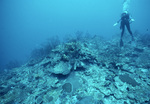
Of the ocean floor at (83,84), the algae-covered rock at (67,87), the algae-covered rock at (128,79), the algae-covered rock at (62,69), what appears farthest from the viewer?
the algae-covered rock at (62,69)

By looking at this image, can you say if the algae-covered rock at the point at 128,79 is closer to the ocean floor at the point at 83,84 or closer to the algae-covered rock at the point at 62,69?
the ocean floor at the point at 83,84

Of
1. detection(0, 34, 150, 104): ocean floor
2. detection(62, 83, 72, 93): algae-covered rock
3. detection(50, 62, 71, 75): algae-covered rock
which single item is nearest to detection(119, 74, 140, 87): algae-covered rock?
detection(0, 34, 150, 104): ocean floor

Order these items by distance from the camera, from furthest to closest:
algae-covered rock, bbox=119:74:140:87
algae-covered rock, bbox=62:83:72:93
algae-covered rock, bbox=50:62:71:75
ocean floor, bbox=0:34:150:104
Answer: algae-covered rock, bbox=50:62:71:75
algae-covered rock, bbox=119:74:140:87
algae-covered rock, bbox=62:83:72:93
ocean floor, bbox=0:34:150:104

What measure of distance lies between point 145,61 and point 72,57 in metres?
5.75

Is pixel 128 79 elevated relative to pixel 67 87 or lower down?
A: lower down

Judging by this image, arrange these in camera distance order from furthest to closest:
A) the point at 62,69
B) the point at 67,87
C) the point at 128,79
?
the point at 62,69, the point at 128,79, the point at 67,87

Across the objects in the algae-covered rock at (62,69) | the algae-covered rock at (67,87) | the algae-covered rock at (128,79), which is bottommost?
the algae-covered rock at (128,79)

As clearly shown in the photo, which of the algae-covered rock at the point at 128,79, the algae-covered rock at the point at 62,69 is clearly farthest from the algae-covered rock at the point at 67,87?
the algae-covered rock at the point at 128,79

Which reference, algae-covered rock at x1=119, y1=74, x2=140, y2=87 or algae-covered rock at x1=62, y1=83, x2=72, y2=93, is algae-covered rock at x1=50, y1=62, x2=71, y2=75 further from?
algae-covered rock at x1=119, y1=74, x2=140, y2=87

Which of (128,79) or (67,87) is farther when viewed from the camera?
(128,79)

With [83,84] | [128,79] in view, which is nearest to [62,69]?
[83,84]

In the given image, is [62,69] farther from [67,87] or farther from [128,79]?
[128,79]

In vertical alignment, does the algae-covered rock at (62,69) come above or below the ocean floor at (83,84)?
above

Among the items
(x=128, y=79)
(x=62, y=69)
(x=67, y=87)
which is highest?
(x=62, y=69)
